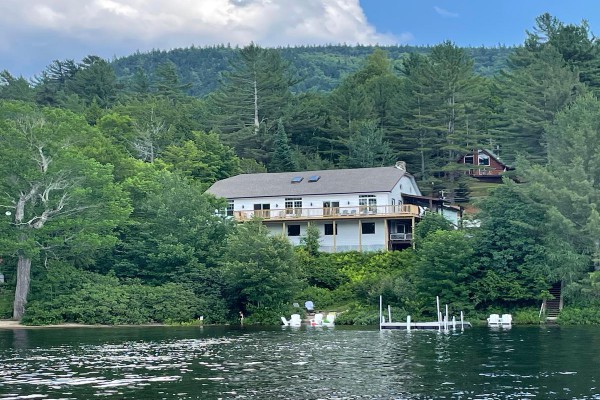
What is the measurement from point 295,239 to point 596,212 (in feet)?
95.3

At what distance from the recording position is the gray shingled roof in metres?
82.4

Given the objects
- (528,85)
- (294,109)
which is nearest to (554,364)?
(528,85)

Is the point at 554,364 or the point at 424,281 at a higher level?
the point at 424,281

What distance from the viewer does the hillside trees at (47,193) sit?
6612 cm

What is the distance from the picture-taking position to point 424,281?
65188mm

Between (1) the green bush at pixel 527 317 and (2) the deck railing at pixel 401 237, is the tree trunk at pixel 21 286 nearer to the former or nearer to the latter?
(2) the deck railing at pixel 401 237

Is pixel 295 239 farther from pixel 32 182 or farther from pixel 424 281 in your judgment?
pixel 32 182

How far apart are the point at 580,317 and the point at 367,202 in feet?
80.2

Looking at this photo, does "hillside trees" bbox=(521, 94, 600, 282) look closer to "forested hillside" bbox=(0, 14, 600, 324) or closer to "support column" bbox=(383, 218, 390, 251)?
"forested hillside" bbox=(0, 14, 600, 324)

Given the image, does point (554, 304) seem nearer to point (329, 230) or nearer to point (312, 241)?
point (312, 241)

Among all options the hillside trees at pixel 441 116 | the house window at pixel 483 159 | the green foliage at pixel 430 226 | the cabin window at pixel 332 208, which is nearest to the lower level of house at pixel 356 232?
the cabin window at pixel 332 208

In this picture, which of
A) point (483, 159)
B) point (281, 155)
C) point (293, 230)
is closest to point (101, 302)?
point (293, 230)

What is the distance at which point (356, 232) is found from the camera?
8175cm

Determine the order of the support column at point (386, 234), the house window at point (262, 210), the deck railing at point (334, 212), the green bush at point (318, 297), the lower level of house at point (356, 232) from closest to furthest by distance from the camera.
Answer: the green bush at point (318, 297) < the deck railing at point (334, 212) < the support column at point (386, 234) < the lower level of house at point (356, 232) < the house window at point (262, 210)
